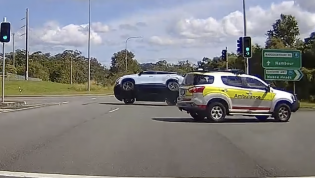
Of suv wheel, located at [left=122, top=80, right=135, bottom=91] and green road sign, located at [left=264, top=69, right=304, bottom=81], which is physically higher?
green road sign, located at [left=264, top=69, right=304, bottom=81]

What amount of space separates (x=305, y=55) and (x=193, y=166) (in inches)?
1769

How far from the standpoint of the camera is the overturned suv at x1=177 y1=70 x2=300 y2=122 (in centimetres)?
1934

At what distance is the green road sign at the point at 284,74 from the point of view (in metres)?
30.5

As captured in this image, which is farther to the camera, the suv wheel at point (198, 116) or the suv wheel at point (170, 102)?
the suv wheel at point (170, 102)

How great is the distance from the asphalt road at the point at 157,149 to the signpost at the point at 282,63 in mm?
12328

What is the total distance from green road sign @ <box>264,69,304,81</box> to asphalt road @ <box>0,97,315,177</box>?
1257 cm

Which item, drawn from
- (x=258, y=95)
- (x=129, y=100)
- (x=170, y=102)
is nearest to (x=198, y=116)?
(x=258, y=95)

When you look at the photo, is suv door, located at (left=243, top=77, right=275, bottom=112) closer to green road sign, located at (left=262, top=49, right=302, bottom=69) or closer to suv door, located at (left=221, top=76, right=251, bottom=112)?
suv door, located at (left=221, top=76, right=251, bottom=112)

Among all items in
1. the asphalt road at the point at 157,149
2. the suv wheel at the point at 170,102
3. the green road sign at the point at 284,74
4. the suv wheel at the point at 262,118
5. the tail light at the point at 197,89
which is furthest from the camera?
the suv wheel at the point at 170,102

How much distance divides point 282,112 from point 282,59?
10.6m

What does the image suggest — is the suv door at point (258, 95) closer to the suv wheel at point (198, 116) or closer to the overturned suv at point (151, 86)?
the suv wheel at point (198, 116)

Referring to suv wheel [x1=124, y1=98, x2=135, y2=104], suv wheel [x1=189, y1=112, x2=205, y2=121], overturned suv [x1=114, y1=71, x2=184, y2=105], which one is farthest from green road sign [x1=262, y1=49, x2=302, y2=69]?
suv wheel [x1=189, y1=112, x2=205, y2=121]

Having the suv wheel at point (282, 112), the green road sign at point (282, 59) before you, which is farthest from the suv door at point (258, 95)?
the green road sign at point (282, 59)

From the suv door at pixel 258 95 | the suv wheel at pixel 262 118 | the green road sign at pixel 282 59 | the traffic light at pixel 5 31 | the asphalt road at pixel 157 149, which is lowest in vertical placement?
the asphalt road at pixel 157 149
